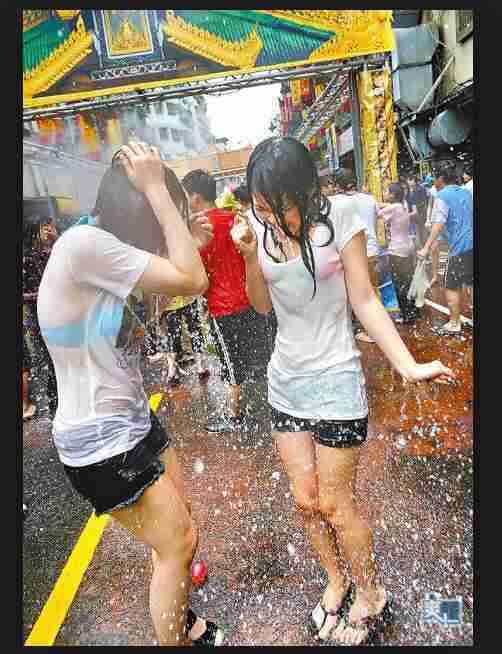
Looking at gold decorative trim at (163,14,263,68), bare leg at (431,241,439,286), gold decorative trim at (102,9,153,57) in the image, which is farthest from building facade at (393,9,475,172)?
gold decorative trim at (102,9,153,57)

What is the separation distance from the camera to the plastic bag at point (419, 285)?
2125 mm

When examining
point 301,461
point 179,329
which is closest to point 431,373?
point 301,461

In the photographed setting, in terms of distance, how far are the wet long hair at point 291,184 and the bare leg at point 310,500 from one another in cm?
44

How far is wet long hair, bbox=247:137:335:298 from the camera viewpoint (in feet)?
4.37

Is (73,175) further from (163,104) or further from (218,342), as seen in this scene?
(218,342)

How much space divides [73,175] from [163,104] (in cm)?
38

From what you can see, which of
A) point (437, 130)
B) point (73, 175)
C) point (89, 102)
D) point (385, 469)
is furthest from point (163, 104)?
point (385, 469)

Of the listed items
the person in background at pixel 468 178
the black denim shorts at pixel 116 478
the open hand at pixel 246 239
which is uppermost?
the person in background at pixel 468 178

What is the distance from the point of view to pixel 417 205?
211 cm

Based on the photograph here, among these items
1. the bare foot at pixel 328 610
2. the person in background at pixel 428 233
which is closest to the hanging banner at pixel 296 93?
the person in background at pixel 428 233

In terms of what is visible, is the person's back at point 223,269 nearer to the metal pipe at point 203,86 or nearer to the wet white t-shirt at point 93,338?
the wet white t-shirt at point 93,338

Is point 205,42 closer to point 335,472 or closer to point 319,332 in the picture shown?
point 319,332

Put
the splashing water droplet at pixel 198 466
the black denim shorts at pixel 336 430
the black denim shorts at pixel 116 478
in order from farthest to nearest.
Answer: the splashing water droplet at pixel 198 466 < the black denim shorts at pixel 336 430 < the black denim shorts at pixel 116 478

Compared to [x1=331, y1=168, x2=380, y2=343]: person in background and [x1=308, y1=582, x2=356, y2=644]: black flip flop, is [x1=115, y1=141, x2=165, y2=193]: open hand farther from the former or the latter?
[x1=308, y1=582, x2=356, y2=644]: black flip flop
